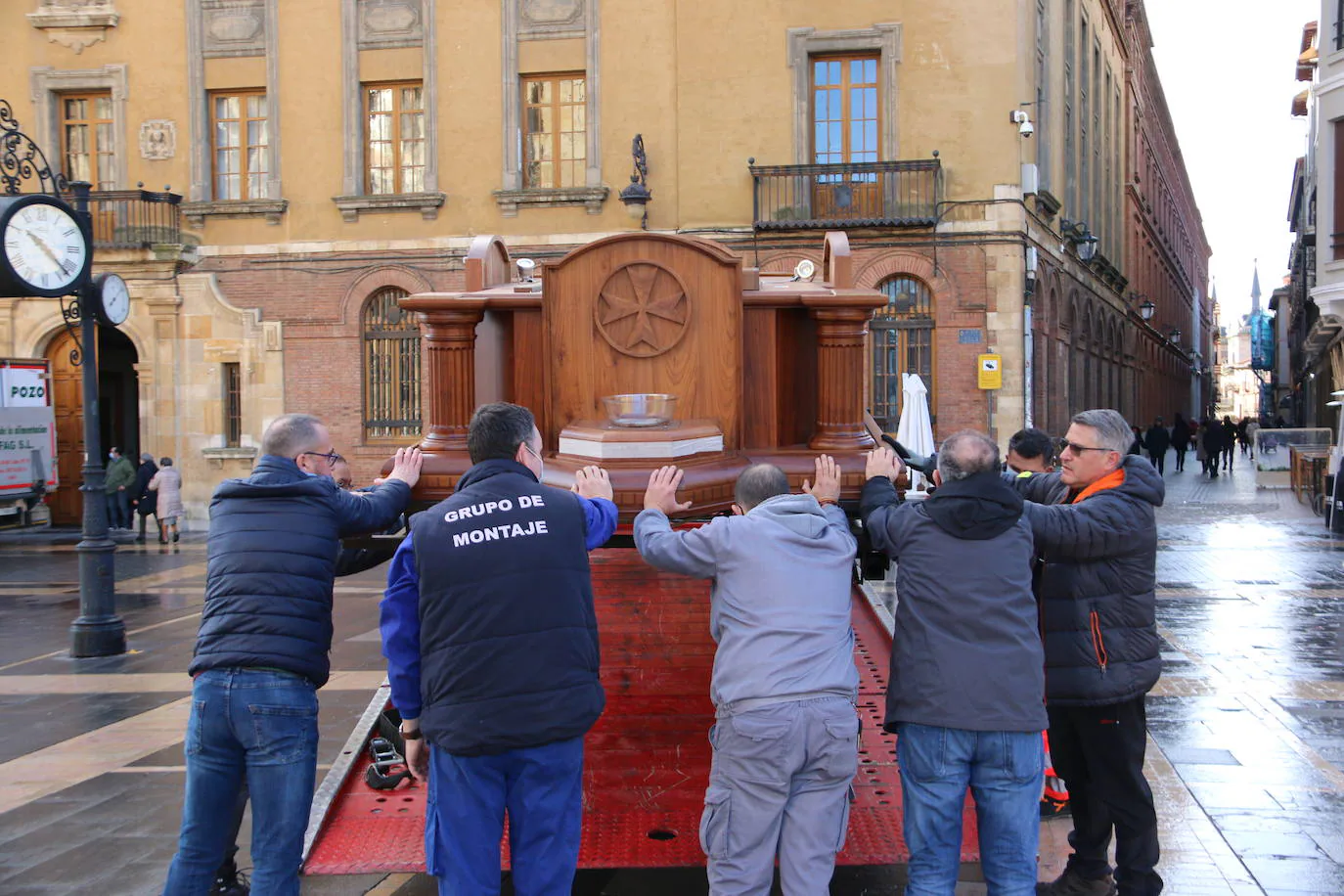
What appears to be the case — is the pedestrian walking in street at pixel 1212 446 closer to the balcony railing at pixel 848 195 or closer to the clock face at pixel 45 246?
the balcony railing at pixel 848 195

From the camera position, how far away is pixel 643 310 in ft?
16.5

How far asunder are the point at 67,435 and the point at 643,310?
21.4m

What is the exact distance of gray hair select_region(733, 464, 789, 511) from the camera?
390cm

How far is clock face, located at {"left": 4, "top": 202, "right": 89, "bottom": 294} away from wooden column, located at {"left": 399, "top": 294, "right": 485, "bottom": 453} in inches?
234

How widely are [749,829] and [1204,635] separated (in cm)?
774

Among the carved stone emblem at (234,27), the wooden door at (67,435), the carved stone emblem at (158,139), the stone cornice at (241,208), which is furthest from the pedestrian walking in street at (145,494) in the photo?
the carved stone emblem at (234,27)

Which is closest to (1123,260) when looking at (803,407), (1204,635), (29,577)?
(1204,635)

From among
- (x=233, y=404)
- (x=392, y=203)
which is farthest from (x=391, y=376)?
(x=233, y=404)

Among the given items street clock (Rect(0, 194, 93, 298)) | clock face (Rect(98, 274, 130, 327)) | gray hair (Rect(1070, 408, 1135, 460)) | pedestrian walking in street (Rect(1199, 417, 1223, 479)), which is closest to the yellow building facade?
clock face (Rect(98, 274, 130, 327))

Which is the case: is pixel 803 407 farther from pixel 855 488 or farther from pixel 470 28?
pixel 470 28

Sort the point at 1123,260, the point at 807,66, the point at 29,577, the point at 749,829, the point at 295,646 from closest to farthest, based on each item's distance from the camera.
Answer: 1. the point at 749,829
2. the point at 295,646
3. the point at 29,577
4. the point at 807,66
5. the point at 1123,260

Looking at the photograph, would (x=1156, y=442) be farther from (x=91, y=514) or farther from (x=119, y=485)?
(x=91, y=514)

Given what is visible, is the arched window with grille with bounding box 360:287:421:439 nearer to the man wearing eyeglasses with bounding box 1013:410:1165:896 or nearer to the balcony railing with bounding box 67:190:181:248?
the balcony railing with bounding box 67:190:181:248

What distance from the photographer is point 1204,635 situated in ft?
33.1
